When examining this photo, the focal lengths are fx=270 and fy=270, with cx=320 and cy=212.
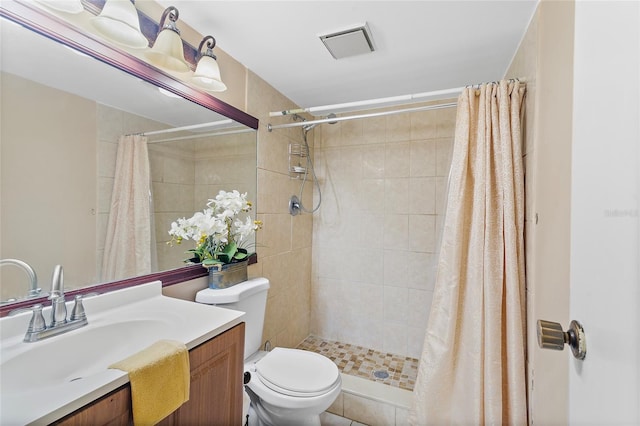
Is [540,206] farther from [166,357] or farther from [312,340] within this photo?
[312,340]

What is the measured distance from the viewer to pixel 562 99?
37.8 inches

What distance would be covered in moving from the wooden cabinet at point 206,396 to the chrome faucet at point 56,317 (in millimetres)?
381

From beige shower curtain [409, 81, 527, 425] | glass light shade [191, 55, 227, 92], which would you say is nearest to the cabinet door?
beige shower curtain [409, 81, 527, 425]

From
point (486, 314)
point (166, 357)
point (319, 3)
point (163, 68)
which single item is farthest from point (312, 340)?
point (319, 3)

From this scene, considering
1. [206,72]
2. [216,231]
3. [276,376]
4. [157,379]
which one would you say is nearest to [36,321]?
[157,379]

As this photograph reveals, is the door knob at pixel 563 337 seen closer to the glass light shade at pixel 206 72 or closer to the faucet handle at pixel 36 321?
the faucet handle at pixel 36 321

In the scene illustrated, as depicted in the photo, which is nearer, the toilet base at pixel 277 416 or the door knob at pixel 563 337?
the door knob at pixel 563 337

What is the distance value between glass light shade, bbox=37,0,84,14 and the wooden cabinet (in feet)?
3.73

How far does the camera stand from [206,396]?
32.7 inches

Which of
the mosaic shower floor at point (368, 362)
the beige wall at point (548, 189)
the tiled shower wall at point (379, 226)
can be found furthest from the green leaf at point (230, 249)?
the beige wall at point (548, 189)

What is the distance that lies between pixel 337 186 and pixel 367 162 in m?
0.35

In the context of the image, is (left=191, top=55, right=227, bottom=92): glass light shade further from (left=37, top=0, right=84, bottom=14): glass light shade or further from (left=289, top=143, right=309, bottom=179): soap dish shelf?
(left=289, top=143, right=309, bottom=179): soap dish shelf

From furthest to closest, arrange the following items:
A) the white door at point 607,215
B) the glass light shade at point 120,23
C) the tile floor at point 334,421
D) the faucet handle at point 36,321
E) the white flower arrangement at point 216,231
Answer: the tile floor at point 334,421 < the white flower arrangement at point 216,231 < the glass light shade at point 120,23 < the faucet handle at point 36,321 < the white door at point 607,215

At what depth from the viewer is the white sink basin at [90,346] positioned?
54 cm
